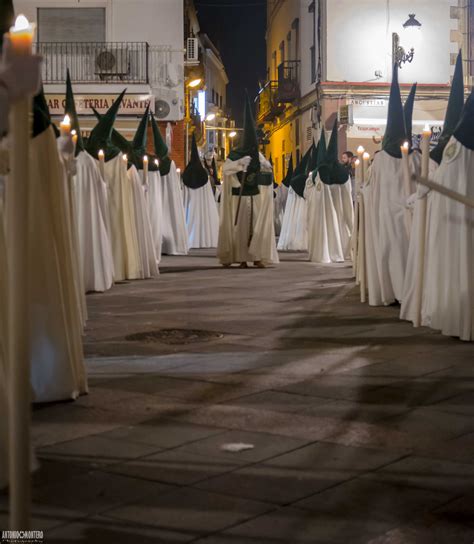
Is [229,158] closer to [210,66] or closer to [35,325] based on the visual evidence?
[35,325]

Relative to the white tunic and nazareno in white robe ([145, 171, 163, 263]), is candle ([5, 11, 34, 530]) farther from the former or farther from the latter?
nazareno in white robe ([145, 171, 163, 263])

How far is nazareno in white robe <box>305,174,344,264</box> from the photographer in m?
19.5

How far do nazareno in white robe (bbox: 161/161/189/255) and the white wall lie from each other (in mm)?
12723

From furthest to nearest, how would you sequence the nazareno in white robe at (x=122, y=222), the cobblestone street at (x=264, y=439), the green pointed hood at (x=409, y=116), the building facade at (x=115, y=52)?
the building facade at (x=115, y=52), the nazareno in white robe at (x=122, y=222), the green pointed hood at (x=409, y=116), the cobblestone street at (x=264, y=439)

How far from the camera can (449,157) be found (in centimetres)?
837

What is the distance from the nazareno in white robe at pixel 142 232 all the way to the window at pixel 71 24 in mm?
18357

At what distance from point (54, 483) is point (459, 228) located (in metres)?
5.08

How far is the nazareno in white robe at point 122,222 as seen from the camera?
48.2ft

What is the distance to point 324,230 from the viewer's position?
1969 cm

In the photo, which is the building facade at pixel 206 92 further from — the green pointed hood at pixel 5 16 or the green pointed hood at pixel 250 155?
the green pointed hood at pixel 5 16

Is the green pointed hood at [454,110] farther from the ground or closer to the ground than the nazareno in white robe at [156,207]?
farther from the ground

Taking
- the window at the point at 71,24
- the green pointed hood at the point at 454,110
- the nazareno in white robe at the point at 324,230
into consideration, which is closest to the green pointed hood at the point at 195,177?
the nazareno in white robe at the point at 324,230

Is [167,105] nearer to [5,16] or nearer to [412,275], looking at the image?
[412,275]

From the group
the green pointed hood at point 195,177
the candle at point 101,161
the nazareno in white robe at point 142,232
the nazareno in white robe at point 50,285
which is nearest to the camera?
the nazareno in white robe at point 50,285
